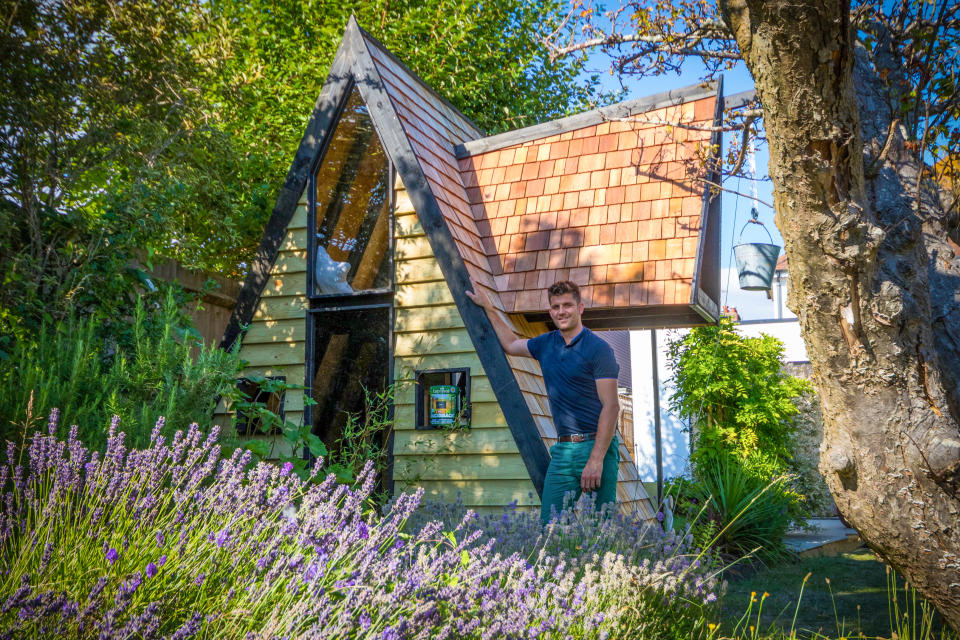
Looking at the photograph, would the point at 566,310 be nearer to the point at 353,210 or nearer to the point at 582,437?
the point at 582,437

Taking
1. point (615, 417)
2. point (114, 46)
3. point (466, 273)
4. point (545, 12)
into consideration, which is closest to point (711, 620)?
point (615, 417)

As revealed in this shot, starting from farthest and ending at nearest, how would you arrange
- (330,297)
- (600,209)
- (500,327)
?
(600,209) → (330,297) → (500,327)

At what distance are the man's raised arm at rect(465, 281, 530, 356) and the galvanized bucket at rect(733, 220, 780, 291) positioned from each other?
3663 millimetres

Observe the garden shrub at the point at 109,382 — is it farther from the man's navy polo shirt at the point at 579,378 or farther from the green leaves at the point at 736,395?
the green leaves at the point at 736,395

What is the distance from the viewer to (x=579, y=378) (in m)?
4.35

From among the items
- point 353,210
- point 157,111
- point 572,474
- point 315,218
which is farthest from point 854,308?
point 157,111

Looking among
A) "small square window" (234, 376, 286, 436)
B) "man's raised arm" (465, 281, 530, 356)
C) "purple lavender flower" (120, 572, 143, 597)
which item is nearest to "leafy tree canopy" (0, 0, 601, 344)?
"small square window" (234, 376, 286, 436)

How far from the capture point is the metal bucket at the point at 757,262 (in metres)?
7.82

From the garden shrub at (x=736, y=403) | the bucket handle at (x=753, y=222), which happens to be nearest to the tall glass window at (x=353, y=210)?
the bucket handle at (x=753, y=222)

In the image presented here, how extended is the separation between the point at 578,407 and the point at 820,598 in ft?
10.6

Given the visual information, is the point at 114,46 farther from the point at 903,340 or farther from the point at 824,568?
the point at 824,568

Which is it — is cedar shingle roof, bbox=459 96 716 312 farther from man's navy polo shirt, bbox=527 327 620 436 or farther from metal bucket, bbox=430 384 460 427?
man's navy polo shirt, bbox=527 327 620 436

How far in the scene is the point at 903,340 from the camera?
3.30m

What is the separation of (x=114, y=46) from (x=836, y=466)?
758cm
